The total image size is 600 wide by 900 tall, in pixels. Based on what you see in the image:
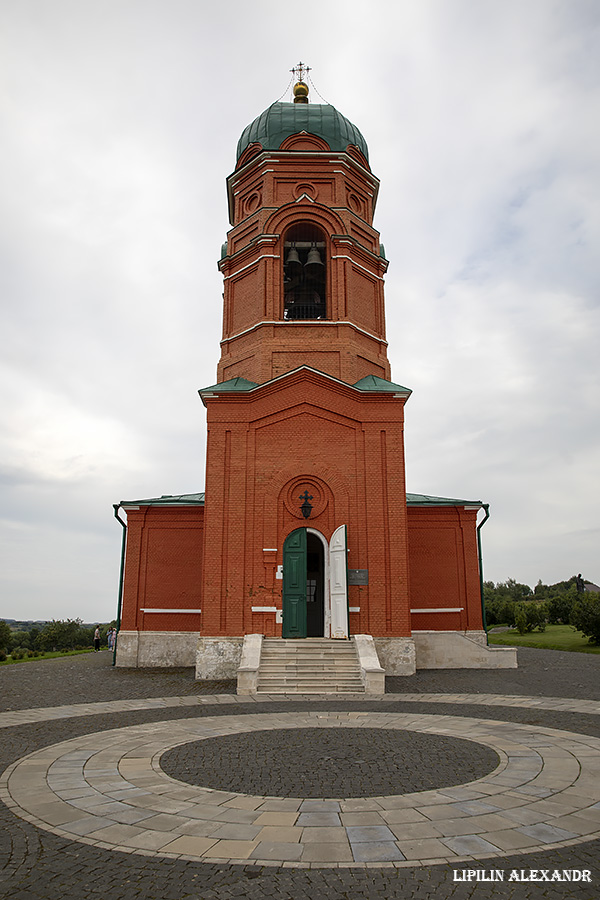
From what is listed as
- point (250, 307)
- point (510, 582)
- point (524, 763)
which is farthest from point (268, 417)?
point (510, 582)

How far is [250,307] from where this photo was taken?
1795cm

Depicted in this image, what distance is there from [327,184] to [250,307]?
475 cm

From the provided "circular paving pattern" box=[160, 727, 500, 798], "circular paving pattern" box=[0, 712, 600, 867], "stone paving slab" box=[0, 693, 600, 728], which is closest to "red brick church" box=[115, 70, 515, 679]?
"stone paving slab" box=[0, 693, 600, 728]

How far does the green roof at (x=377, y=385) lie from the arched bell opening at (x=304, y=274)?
2.54 metres

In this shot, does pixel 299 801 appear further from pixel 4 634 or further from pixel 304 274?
pixel 4 634

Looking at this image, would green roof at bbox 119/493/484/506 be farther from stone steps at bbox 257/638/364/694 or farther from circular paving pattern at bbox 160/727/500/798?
circular paving pattern at bbox 160/727/500/798

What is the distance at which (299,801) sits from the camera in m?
5.14

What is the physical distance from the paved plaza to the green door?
412 centimetres

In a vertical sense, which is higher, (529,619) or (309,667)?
(529,619)

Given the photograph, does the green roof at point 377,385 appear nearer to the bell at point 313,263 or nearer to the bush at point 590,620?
the bell at point 313,263

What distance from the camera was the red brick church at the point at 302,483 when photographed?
1470cm

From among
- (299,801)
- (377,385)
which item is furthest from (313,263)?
(299,801)

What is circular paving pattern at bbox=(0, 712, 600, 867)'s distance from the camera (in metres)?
4.10

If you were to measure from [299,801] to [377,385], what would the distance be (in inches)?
495
